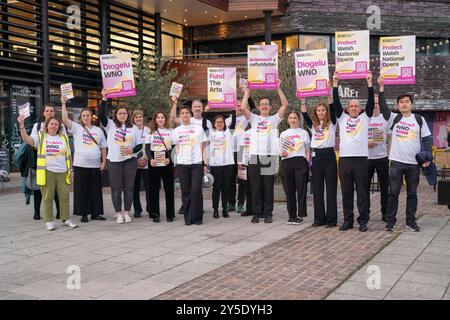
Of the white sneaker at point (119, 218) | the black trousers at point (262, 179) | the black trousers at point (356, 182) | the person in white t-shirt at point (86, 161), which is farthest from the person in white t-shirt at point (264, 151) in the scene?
the person in white t-shirt at point (86, 161)

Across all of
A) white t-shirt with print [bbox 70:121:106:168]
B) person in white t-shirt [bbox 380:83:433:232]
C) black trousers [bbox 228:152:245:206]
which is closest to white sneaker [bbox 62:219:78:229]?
white t-shirt with print [bbox 70:121:106:168]

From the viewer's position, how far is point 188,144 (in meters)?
8.25

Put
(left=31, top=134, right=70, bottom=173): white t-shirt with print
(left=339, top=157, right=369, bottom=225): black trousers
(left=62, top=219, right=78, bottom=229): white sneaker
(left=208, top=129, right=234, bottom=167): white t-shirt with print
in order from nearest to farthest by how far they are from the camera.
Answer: (left=339, top=157, right=369, bottom=225): black trousers, (left=31, top=134, right=70, bottom=173): white t-shirt with print, (left=62, top=219, right=78, bottom=229): white sneaker, (left=208, top=129, right=234, bottom=167): white t-shirt with print

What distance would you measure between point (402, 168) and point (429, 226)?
4.30 feet

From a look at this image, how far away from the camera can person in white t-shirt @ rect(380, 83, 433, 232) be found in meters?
7.33

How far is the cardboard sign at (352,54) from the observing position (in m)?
7.52

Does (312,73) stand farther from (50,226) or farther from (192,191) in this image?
(50,226)

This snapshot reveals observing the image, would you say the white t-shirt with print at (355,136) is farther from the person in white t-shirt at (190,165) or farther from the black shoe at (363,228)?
the person in white t-shirt at (190,165)

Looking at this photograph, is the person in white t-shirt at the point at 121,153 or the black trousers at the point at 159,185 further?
the black trousers at the point at 159,185

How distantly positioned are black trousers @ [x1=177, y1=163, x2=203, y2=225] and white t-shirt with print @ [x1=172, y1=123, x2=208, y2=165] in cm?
11

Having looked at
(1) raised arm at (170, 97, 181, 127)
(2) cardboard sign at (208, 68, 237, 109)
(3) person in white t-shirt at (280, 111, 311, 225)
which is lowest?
(3) person in white t-shirt at (280, 111, 311, 225)

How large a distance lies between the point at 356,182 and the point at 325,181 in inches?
22.3

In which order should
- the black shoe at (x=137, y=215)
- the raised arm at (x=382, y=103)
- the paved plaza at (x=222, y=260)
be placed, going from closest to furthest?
the paved plaza at (x=222, y=260) < the raised arm at (x=382, y=103) < the black shoe at (x=137, y=215)

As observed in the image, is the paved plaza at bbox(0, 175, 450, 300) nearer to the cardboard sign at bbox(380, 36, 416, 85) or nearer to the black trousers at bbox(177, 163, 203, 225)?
the black trousers at bbox(177, 163, 203, 225)
